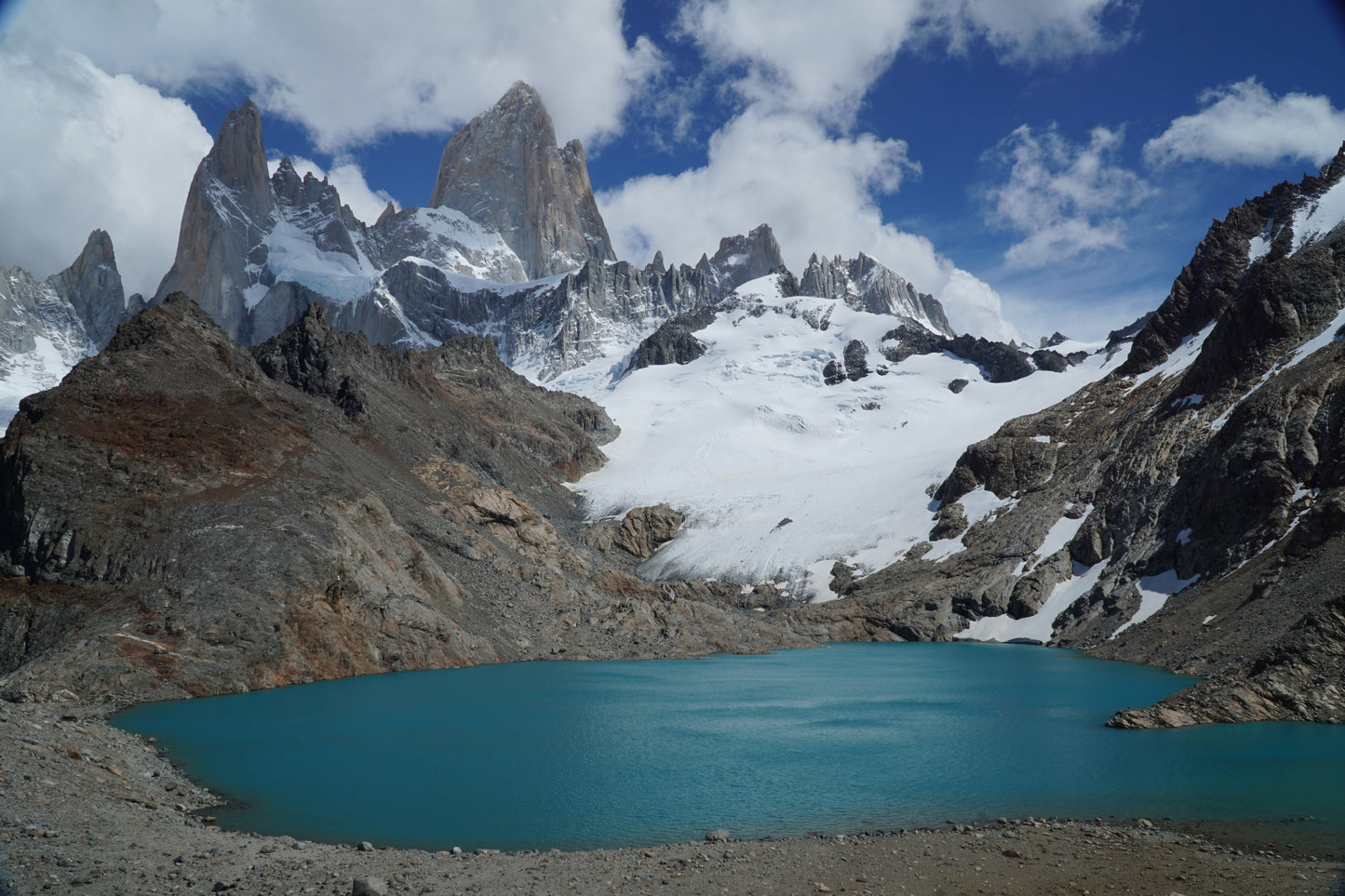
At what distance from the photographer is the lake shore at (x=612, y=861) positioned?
11.7m

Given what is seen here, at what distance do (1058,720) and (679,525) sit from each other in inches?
3009

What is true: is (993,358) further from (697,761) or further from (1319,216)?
(697,761)

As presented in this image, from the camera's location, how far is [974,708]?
32844 mm

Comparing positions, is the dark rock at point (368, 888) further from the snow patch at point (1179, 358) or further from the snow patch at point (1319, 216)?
the snow patch at point (1319, 216)

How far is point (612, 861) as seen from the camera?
46.0 ft

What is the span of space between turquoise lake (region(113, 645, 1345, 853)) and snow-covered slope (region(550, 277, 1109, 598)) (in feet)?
167

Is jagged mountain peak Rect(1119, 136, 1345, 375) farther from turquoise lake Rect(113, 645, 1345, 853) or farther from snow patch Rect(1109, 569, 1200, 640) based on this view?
turquoise lake Rect(113, 645, 1345, 853)

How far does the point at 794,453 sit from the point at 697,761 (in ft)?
425

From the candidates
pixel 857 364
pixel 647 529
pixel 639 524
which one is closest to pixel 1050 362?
pixel 857 364

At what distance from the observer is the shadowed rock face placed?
3328 centimetres

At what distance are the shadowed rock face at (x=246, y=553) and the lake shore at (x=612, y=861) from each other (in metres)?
16.6

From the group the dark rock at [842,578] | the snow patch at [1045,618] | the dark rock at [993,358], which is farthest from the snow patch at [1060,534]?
the dark rock at [993,358]

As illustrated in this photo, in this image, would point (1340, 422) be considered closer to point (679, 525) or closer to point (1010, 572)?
point (1010, 572)

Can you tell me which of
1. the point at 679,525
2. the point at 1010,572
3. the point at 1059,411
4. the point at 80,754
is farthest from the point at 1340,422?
the point at 679,525
